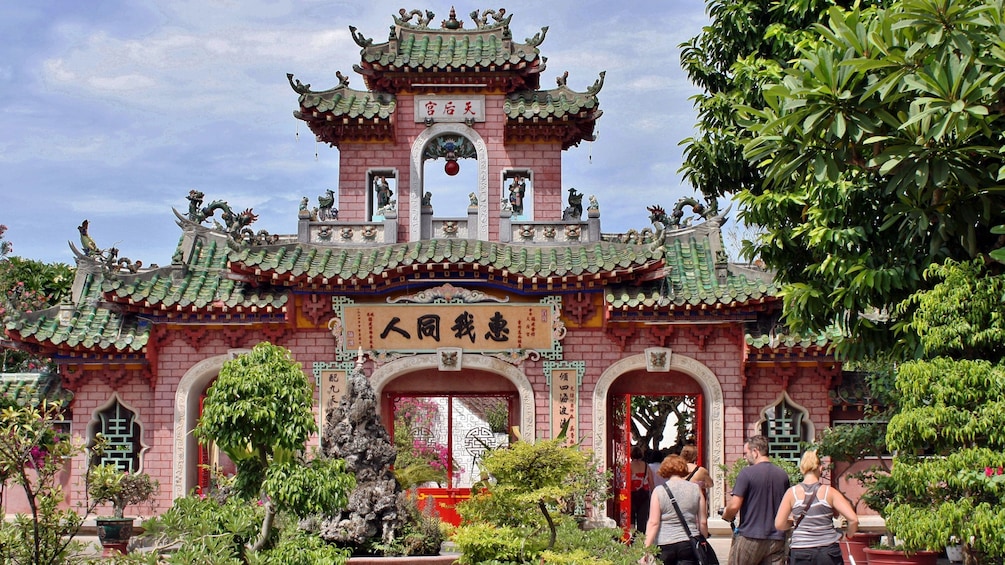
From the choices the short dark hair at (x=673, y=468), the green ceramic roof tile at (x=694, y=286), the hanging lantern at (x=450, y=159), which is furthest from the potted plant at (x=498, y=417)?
the short dark hair at (x=673, y=468)

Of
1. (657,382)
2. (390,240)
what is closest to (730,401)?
(657,382)

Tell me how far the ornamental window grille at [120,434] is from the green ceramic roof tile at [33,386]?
54cm

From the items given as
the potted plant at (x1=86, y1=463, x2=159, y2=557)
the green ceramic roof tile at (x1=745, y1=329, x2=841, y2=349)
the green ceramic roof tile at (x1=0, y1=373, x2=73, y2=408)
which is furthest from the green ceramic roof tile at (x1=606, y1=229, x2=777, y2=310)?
the green ceramic roof tile at (x1=0, y1=373, x2=73, y2=408)

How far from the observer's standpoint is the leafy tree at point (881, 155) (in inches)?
297

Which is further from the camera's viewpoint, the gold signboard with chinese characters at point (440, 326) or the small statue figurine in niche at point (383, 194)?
the small statue figurine in niche at point (383, 194)

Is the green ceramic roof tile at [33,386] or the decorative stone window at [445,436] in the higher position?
the green ceramic roof tile at [33,386]

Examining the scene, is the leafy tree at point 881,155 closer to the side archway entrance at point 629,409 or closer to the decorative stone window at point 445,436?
the side archway entrance at point 629,409

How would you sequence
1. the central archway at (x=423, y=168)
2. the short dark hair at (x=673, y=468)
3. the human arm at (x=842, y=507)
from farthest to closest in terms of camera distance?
1. the central archway at (x=423, y=168)
2. the short dark hair at (x=673, y=468)
3. the human arm at (x=842, y=507)

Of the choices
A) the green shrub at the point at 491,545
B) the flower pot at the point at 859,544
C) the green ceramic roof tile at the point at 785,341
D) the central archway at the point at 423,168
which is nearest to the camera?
the green shrub at the point at 491,545

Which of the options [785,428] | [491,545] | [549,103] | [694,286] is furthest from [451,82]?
[491,545]

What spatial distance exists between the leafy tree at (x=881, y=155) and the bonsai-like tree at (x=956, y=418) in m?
0.50

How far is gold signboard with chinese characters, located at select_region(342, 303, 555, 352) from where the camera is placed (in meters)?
14.5

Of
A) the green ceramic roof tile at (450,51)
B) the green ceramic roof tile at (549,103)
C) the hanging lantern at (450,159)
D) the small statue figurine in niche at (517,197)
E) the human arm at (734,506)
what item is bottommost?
the human arm at (734,506)

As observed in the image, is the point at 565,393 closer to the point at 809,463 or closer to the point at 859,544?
the point at 859,544
